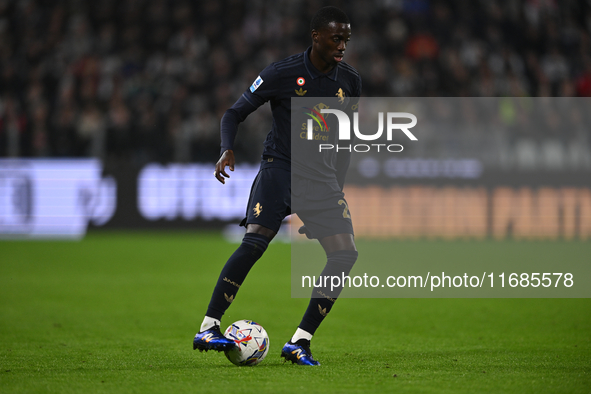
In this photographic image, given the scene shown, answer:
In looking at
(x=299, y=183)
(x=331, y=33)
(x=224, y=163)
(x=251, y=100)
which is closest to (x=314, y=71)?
(x=331, y=33)

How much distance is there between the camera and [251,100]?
428 centimetres

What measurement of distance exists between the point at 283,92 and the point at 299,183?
0.55m

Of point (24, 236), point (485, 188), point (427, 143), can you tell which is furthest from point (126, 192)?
point (485, 188)

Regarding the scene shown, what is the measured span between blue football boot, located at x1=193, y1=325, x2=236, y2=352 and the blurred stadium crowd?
9.65 m

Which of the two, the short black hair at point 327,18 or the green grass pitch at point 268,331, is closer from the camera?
the green grass pitch at point 268,331

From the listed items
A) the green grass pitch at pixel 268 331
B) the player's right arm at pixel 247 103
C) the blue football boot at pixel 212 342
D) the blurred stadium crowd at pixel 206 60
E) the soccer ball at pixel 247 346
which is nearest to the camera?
the green grass pitch at pixel 268 331

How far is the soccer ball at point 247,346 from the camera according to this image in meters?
4.04

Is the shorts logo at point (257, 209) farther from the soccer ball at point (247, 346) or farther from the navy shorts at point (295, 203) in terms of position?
the soccer ball at point (247, 346)

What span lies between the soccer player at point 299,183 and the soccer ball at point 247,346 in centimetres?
10

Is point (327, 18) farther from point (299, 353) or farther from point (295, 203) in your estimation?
point (299, 353)

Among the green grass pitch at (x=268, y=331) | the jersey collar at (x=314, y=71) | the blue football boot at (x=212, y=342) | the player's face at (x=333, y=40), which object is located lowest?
the green grass pitch at (x=268, y=331)

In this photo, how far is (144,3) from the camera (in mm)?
17641

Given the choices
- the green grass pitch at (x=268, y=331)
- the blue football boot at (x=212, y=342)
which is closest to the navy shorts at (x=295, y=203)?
the blue football boot at (x=212, y=342)

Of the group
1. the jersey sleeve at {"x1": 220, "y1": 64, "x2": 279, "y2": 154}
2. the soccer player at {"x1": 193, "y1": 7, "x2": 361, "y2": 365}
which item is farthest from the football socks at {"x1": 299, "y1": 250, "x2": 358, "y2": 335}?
the jersey sleeve at {"x1": 220, "y1": 64, "x2": 279, "y2": 154}
